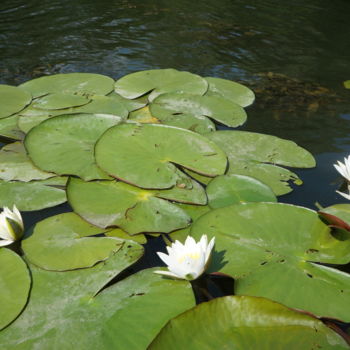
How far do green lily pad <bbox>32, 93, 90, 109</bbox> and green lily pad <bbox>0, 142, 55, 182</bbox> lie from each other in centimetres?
47

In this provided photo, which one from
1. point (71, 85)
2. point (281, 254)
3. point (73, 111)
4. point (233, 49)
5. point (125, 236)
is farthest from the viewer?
point (233, 49)

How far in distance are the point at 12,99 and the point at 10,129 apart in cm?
37

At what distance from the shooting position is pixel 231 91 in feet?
9.84

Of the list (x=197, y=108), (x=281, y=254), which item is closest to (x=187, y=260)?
(x=281, y=254)

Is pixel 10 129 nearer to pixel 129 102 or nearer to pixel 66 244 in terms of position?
pixel 129 102

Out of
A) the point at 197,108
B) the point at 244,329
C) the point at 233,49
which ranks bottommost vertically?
the point at 233,49

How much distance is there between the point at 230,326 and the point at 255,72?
2.82 m

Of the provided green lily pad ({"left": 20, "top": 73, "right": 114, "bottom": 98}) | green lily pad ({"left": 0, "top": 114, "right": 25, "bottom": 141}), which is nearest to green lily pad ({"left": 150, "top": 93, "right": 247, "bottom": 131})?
green lily pad ({"left": 20, "top": 73, "right": 114, "bottom": 98})

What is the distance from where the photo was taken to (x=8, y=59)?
3.53m

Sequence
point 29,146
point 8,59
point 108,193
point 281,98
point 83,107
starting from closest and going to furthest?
point 108,193, point 29,146, point 83,107, point 281,98, point 8,59

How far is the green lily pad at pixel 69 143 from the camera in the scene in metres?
1.95

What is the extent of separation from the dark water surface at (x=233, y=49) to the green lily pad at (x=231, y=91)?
9 centimetres

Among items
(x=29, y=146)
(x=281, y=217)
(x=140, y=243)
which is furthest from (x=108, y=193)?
(x=281, y=217)

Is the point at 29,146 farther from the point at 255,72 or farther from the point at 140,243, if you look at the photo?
the point at 255,72
